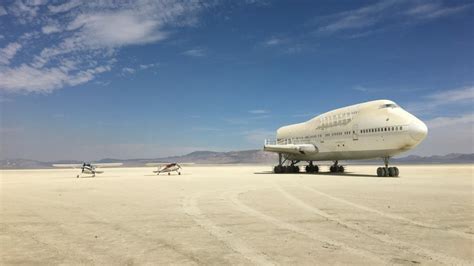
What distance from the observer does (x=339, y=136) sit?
134 feet

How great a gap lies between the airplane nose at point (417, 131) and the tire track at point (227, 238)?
2601 centimetres

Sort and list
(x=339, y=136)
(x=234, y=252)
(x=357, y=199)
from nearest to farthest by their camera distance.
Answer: (x=234, y=252) < (x=357, y=199) < (x=339, y=136)

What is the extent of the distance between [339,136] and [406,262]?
34920 millimetres

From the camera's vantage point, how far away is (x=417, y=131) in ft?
110

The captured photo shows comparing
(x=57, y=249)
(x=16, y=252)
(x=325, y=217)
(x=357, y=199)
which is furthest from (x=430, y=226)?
(x=16, y=252)

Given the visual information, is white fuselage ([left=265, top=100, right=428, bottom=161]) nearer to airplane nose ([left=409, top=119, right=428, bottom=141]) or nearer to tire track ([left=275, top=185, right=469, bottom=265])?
airplane nose ([left=409, top=119, right=428, bottom=141])

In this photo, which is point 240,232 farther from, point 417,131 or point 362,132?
point 362,132

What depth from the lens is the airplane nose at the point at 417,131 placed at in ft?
110

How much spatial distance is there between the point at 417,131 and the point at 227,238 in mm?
29394

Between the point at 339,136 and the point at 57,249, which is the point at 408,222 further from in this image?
the point at 339,136

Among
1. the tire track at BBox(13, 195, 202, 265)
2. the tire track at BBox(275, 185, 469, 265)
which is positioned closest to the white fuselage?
the tire track at BBox(275, 185, 469, 265)

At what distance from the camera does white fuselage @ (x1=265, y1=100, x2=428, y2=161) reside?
1342 inches

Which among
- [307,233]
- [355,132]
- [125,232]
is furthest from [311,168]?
[125,232]

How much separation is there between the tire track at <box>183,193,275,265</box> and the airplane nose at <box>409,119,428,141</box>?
85.3ft
